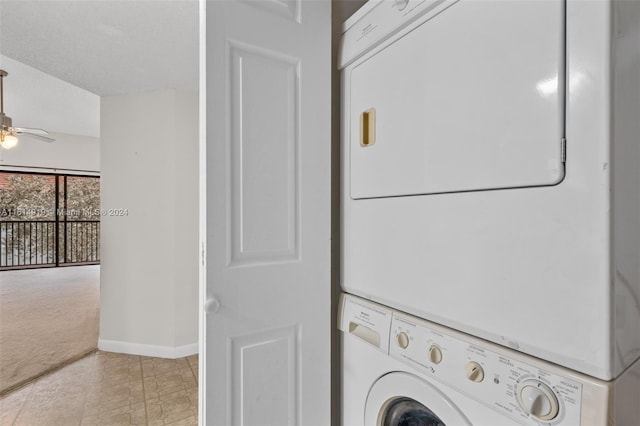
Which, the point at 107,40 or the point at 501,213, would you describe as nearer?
the point at 501,213

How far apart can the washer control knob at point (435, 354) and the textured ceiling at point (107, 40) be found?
2.03 metres

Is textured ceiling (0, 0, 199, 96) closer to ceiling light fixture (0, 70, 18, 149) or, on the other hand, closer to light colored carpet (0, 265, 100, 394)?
ceiling light fixture (0, 70, 18, 149)

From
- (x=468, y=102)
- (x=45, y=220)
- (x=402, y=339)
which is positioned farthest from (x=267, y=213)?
(x=45, y=220)

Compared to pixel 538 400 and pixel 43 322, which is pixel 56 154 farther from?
pixel 538 400

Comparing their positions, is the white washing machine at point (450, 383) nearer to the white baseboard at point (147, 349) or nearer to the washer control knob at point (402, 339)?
the washer control knob at point (402, 339)

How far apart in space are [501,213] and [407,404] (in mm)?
635

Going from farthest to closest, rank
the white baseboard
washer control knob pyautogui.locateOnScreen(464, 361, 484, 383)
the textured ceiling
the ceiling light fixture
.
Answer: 1. the ceiling light fixture
2. the white baseboard
3. the textured ceiling
4. washer control knob pyautogui.locateOnScreen(464, 361, 484, 383)

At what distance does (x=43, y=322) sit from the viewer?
3.95 m

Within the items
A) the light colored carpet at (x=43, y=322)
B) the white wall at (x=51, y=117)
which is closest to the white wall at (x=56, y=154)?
the white wall at (x=51, y=117)

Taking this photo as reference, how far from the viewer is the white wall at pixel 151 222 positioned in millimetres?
3209

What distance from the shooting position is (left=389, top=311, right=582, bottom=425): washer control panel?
68 cm

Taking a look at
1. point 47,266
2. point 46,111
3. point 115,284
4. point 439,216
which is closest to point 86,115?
point 46,111

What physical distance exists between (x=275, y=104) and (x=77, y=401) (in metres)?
2.50

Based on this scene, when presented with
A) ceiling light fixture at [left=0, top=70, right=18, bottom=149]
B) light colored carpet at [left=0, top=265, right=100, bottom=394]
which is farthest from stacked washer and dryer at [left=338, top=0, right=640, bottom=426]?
ceiling light fixture at [left=0, top=70, right=18, bottom=149]
